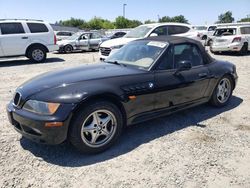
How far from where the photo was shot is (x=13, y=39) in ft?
37.9

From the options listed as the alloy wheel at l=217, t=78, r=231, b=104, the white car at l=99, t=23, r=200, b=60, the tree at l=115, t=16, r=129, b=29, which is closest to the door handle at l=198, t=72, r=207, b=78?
the alloy wheel at l=217, t=78, r=231, b=104

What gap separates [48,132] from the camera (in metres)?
3.30

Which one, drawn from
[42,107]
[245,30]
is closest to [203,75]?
[42,107]

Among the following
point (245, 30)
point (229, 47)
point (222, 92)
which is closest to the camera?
point (222, 92)

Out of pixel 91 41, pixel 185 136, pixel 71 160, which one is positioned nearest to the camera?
pixel 71 160

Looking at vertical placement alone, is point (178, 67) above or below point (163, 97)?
above

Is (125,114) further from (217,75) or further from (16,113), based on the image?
(217,75)

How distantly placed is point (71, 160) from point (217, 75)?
3226 millimetres

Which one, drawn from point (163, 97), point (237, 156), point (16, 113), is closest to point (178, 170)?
point (237, 156)

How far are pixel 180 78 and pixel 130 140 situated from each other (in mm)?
1323

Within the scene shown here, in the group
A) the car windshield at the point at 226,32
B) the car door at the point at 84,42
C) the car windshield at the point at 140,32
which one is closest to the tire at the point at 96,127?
the car windshield at the point at 140,32

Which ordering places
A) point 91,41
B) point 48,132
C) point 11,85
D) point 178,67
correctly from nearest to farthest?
point 48,132, point 178,67, point 11,85, point 91,41

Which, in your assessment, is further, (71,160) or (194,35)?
(194,35)

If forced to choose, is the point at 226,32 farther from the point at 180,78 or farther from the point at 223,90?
the point at 180,78
